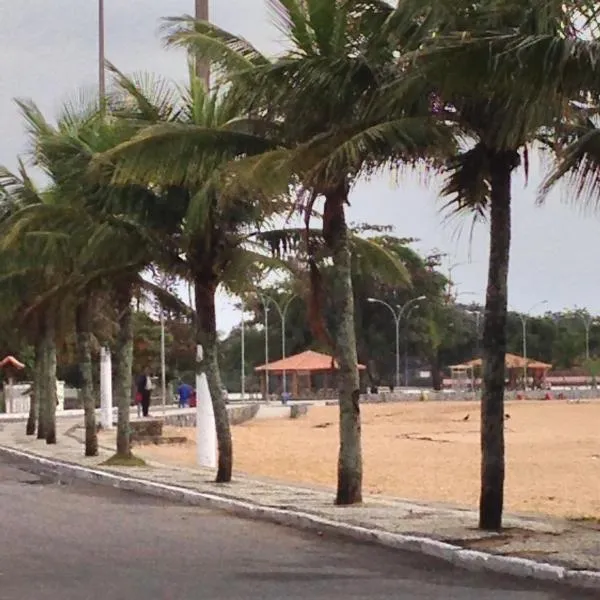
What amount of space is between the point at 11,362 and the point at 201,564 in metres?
55.7

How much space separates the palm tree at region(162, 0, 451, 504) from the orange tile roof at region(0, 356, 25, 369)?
169 ft

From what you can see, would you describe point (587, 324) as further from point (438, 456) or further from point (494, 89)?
point (494, 89)

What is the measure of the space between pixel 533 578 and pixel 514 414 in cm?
4914

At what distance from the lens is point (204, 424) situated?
23562 millimetres

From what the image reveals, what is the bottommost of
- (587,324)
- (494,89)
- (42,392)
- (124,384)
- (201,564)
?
(201,564)

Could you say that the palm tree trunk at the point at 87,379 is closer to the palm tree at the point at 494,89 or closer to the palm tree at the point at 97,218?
the palm tree at the point at 97,218

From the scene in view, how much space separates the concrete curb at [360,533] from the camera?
33.1ft

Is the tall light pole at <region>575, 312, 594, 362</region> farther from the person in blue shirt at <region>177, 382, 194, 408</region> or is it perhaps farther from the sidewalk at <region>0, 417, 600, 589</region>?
the sidewalk at <region>0, 417, 600, 589</region>

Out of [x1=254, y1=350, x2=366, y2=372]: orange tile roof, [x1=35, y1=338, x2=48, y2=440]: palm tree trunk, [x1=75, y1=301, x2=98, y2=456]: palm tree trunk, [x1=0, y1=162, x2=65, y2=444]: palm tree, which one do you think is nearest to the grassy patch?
[x1=75, y1=301, x2=98, y2=456]: palm tree trunk

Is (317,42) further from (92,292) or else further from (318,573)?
(92,292)

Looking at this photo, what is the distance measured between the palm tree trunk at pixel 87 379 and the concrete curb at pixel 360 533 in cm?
353

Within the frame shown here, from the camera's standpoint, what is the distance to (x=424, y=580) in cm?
1024

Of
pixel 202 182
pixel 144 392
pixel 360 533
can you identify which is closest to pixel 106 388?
pixel 144 392

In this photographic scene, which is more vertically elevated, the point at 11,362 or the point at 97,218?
the point at 97,218
